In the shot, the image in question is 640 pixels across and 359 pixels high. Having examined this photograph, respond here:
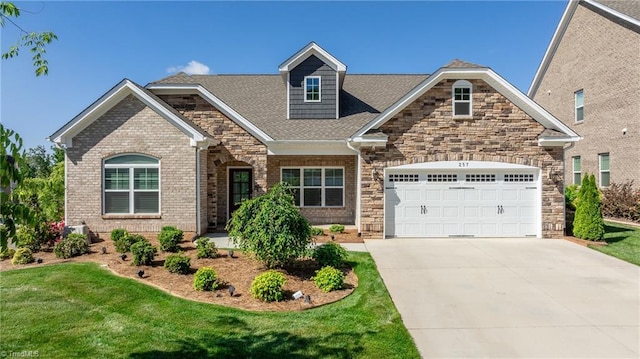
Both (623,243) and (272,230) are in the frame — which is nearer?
(272,230)

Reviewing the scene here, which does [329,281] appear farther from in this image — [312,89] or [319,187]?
[312,89]

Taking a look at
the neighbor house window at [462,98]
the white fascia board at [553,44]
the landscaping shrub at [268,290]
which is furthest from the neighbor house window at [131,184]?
the white fascia board at [553,44]

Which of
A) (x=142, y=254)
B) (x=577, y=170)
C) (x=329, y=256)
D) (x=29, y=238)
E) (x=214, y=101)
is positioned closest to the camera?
(x=142, y=254)

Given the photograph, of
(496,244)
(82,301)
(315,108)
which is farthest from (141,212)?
(496,244)

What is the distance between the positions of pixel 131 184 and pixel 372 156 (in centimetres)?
848

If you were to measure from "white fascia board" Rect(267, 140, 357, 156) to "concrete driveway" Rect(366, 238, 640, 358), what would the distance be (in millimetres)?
4545

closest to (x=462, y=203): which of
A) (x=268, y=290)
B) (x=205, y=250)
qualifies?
(x=268, y=290)

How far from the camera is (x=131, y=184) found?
1165 centimetres

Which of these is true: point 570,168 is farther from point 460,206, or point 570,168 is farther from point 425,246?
point 425,246

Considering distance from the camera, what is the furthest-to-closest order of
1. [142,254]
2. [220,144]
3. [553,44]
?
[553,44], [220,144], [142,254]

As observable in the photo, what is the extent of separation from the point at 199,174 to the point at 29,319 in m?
6.89

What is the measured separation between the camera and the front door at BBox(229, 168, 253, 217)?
14.7 meters

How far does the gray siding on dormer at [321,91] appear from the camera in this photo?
595 inches

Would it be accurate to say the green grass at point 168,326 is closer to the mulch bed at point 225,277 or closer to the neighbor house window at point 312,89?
the mulch bed at point 225,277
